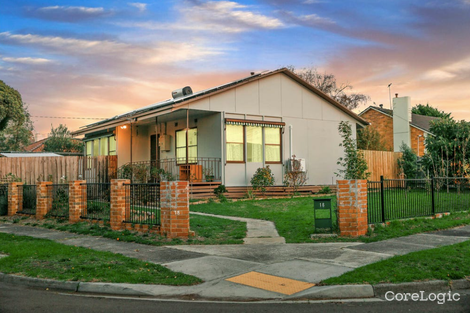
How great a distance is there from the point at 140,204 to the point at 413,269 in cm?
735

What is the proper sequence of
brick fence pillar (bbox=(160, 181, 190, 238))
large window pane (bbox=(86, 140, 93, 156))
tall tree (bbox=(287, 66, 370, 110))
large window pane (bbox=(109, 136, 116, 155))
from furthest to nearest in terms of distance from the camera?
tall tree (bbox=(287, 66, 370, 110)) → large window pane (bbox=(86, 140, 93, 156)) → large window pane (bbox=(109, 136, 116, 155)) → brick fence pillar (bbox=(160, 181, 190, 238))

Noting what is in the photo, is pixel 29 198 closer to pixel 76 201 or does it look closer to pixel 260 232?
pixel 76 201

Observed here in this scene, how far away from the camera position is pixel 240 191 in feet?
64.4

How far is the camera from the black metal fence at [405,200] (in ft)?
36.0

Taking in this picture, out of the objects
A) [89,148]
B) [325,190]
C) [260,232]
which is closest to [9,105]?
[89,148]

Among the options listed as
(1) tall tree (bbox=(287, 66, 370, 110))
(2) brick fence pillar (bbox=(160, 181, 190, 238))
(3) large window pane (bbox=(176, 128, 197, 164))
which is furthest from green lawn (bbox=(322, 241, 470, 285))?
(1) tall tree (bbox=(287, 66, 370, 110))

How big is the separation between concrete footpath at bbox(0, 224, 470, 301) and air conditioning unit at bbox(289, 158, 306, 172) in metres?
10.6

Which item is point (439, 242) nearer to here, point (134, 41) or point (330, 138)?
point (330, 138)

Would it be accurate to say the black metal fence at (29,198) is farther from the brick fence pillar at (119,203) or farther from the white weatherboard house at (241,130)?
the brick fence pillar at (119,203)

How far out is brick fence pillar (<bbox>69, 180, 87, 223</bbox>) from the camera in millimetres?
13525

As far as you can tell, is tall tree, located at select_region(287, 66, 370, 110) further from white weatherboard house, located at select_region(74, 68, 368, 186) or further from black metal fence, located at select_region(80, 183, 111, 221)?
black metal fence, located at select_region(80, 183, 111, 221)

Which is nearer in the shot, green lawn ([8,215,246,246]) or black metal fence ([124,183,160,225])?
green lawn ([8,215,246,246])

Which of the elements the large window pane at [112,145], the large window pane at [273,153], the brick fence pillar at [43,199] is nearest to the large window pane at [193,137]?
the large window pane at [273,153]

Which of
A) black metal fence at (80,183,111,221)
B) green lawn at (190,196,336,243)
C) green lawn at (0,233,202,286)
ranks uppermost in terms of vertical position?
black metal fence at (80,183,111,221)
